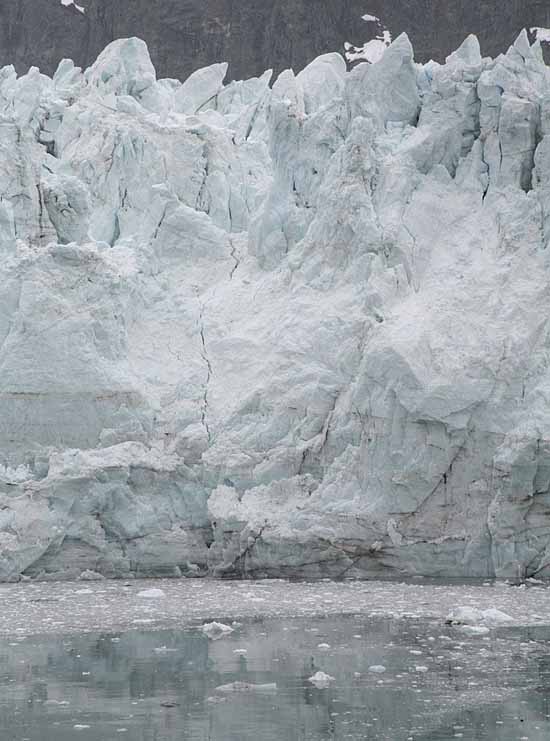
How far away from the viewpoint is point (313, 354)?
13383 millimetres

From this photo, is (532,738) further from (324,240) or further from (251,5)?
(251,5)

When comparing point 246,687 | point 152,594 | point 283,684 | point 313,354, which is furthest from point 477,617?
point 313,354

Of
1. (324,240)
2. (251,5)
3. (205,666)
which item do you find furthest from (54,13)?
(205,666)


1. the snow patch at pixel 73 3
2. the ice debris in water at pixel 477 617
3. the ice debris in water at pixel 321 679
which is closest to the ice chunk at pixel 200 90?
the ice debris in water at pixel 477 617

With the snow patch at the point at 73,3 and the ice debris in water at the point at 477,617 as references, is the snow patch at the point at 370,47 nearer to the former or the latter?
the snow patch at the point at 73,3

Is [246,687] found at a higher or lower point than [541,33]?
lower

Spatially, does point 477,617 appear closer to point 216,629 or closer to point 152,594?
point 216,629

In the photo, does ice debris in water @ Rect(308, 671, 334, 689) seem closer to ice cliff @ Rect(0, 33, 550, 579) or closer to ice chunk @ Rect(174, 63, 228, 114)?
ice cliff @ Rect(0, 33, 550, 579)

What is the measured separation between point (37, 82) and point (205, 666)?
14.7m

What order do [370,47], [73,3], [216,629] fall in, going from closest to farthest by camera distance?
[216,629] < [370,47] < [73,3]

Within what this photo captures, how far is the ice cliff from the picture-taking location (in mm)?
12539

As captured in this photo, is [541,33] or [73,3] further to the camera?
[73,3]

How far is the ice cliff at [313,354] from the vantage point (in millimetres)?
12539

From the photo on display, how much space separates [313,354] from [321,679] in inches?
236
